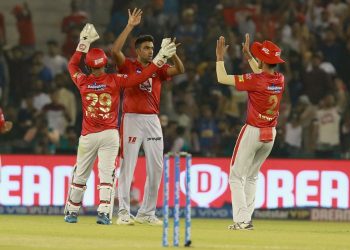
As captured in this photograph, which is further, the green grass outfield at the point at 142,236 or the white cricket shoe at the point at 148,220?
the white cricket shoe at the point at 148,220

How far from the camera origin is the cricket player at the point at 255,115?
55.7 ft

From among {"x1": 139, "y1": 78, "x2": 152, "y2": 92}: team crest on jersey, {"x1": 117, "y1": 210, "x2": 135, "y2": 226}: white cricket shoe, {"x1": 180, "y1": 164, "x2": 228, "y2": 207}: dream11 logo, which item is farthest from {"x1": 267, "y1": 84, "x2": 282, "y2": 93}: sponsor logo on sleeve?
{"x1": 180, "y1": 164, "x2": 228, "y2": 207}: dream11 logo

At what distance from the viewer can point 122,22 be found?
27.5 metres

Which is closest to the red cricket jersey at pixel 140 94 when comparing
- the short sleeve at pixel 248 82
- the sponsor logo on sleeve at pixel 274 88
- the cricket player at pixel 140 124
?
the cricket player at pixel 140 124

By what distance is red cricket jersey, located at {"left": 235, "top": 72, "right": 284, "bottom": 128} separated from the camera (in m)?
17.0

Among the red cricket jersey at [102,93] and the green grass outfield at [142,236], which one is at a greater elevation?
the red cricket jersey at [102,93]

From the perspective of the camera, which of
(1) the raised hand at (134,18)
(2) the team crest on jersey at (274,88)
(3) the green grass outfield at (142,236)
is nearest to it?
(3) the green grass outfield at (142,236)

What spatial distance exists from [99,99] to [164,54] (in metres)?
1.06

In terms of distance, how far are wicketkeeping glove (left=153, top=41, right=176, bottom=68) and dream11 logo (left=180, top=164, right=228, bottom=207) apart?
16.6ft

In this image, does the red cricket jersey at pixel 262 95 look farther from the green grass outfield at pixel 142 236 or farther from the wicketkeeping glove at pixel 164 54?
the green grass outfield at pixel 142 236

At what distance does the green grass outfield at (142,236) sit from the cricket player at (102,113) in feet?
2.07

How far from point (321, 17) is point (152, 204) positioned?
11047 mm

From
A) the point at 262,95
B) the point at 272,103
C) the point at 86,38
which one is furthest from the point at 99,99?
the point at 272,103

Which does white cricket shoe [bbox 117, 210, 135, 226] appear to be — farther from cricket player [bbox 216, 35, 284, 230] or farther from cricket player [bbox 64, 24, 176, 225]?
cricket player [bbox 216, 35, 284, 230]
